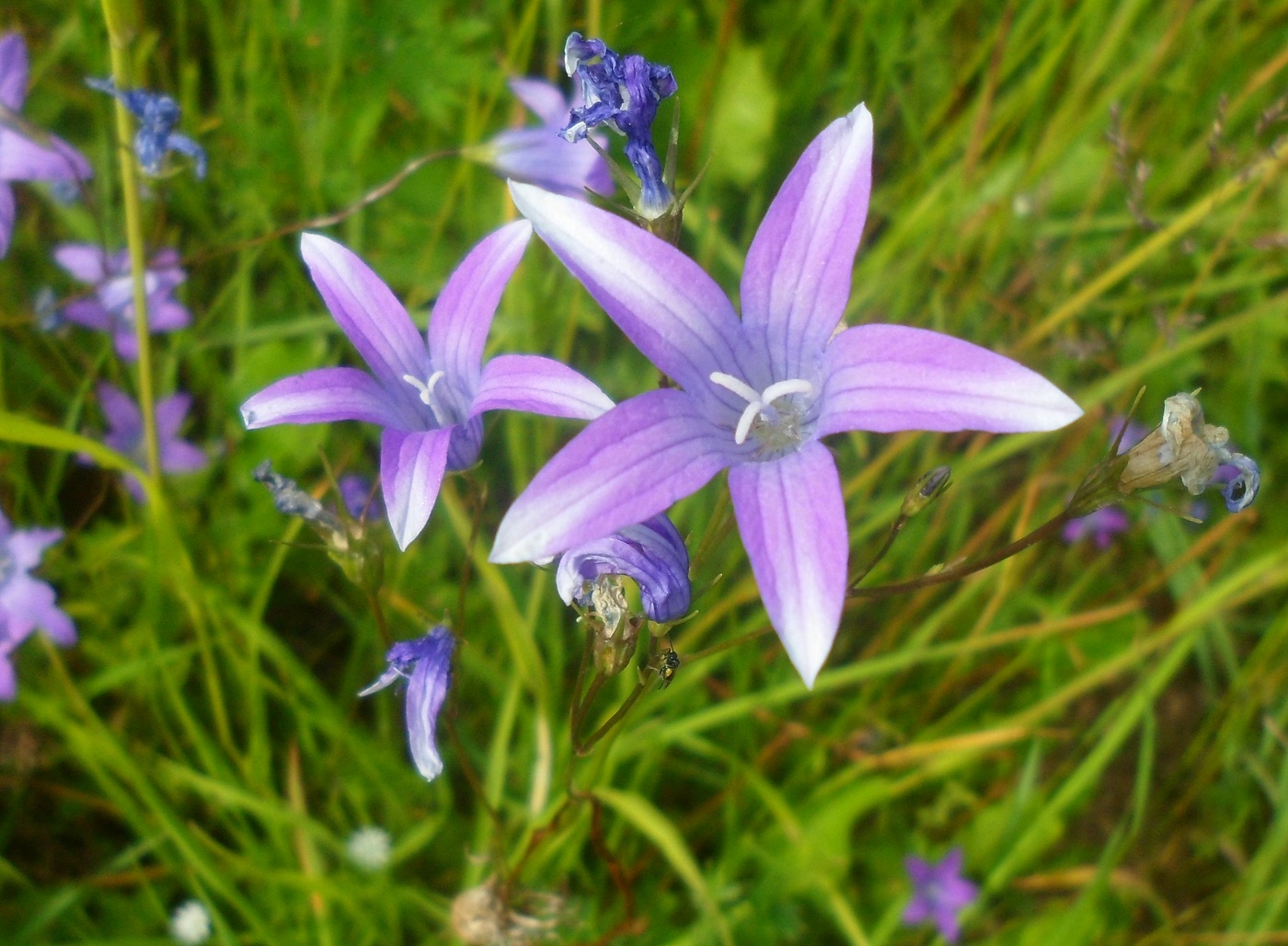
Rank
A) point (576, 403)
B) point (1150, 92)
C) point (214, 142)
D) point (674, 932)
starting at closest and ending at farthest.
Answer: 1. point (576, 403)
2. point (674, 932)
3. point (214, 142)
4. point (1150, 92)

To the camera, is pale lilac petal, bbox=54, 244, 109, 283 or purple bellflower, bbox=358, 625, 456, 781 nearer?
purple bellflower, bbox=358, 625, 456, 781

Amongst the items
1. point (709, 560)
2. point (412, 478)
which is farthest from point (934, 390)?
point (709, 560)

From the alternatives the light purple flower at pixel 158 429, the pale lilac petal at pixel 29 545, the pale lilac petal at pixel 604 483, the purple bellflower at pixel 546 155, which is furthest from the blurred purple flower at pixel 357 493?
the pale lilac petal at pixel 604 483

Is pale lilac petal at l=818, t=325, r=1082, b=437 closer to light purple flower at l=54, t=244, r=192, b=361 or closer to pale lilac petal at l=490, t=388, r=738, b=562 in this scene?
pale lilac petal at l=490, t=388, r=738, b=562

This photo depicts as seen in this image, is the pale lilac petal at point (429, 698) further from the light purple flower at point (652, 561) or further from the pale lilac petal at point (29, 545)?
the pale lilac petal at point (29, 545)

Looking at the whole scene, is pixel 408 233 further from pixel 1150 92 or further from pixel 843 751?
pixel 1150 92

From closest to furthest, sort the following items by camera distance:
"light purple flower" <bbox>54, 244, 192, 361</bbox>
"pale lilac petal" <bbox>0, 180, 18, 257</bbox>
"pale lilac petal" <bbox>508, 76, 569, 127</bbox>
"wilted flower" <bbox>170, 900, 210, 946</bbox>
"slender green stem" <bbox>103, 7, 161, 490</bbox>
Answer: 1. "slender green stem" <bbox>103, 7, 161, 490</bbox>
2. "pale lilac petal" <bbox>0, 180, 18, 257</bbox>
3. "wilted flower" <bbox>170, 900, 210, 946</bbox>
4. "pale lilac petal" <bbox>508, 76, 569, 127</bbox>
5. "light purple flower" <bbox>54, 244, 192, 361</bbox>

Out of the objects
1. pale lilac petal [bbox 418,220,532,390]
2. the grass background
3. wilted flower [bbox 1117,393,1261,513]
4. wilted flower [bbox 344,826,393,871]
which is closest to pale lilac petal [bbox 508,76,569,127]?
the grass background

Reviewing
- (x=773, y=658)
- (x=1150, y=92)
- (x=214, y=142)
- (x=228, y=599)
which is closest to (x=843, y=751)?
(x=773, y=658)
